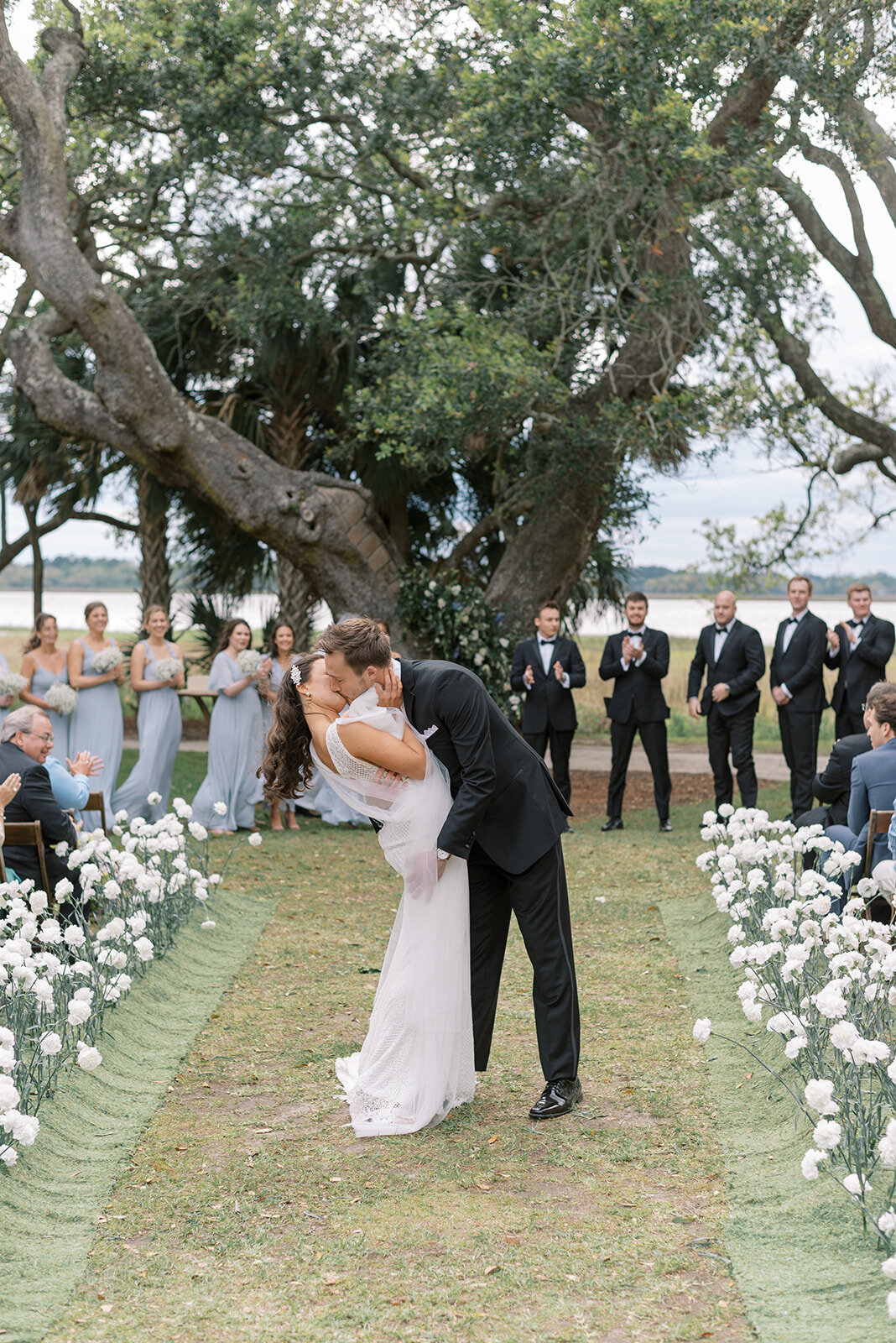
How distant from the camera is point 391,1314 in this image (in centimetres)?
315

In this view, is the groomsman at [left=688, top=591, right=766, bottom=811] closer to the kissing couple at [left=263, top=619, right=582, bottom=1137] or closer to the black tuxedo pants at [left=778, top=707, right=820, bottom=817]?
the black tuxedo pants at [left=778, top=707, right=820, bottom=817]

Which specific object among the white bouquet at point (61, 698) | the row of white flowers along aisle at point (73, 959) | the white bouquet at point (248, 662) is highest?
the white bouquet at point (248, 662)

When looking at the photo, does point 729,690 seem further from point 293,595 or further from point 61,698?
point 293,595

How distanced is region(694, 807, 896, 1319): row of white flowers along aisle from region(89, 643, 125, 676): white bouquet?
547cm

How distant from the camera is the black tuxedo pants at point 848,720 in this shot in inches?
431

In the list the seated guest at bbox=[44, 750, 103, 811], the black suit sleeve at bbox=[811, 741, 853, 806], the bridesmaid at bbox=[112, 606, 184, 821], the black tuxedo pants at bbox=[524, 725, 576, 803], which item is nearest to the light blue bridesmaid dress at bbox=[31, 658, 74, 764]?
the bridesmaid at bbox=[112, 606, 184, 821]

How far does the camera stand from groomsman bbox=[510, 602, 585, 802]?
1136 centimetres

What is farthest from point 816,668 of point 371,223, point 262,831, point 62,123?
point 62,123

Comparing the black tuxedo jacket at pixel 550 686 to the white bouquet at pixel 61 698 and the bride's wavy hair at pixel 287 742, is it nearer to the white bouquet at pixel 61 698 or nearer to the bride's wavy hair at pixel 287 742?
the white bouquet at pixel 61 698

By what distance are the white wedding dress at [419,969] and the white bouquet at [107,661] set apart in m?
5.96

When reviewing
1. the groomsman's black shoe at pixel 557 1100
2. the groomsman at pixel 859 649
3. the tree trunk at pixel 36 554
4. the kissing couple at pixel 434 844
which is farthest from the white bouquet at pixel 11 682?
the tree trunk at pixel 36 554

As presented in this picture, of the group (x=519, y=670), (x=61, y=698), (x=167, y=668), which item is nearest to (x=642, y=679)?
(x=519, y=670)

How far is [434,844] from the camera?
4461mm

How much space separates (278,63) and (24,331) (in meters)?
3.43
